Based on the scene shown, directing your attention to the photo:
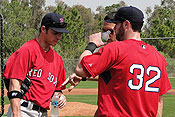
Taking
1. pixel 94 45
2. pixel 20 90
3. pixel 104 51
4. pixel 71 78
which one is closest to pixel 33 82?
pixel 20 90

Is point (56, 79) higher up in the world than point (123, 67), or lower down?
lower down

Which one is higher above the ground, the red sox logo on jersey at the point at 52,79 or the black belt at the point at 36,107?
the red sox logo on jersey at the point at 52,79

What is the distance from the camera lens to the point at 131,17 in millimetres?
3484

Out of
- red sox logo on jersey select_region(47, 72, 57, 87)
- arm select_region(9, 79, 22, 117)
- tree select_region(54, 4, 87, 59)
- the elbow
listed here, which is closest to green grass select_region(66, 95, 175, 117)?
red sox logo on jersey select_region(47, 72, 57, 87)

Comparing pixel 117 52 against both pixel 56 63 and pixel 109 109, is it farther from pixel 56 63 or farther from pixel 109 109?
pixel 56 63

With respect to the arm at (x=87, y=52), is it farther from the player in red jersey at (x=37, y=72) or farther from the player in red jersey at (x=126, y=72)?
the player in red jersey at (x=37, y=72)

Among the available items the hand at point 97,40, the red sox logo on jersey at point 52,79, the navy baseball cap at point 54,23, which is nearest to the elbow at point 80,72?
the hand at point 97,40

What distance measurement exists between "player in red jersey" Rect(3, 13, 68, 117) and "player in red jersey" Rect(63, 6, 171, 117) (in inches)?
45.4

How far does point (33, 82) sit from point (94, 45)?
50.5 inches

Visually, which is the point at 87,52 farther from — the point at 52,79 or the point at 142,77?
the point at 52,79

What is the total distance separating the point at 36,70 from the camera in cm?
451

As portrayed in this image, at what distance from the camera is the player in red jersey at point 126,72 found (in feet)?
10.8

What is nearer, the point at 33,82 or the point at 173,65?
the point at 33,82

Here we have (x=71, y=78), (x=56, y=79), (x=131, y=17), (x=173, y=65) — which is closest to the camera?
(x=131, y=17)
